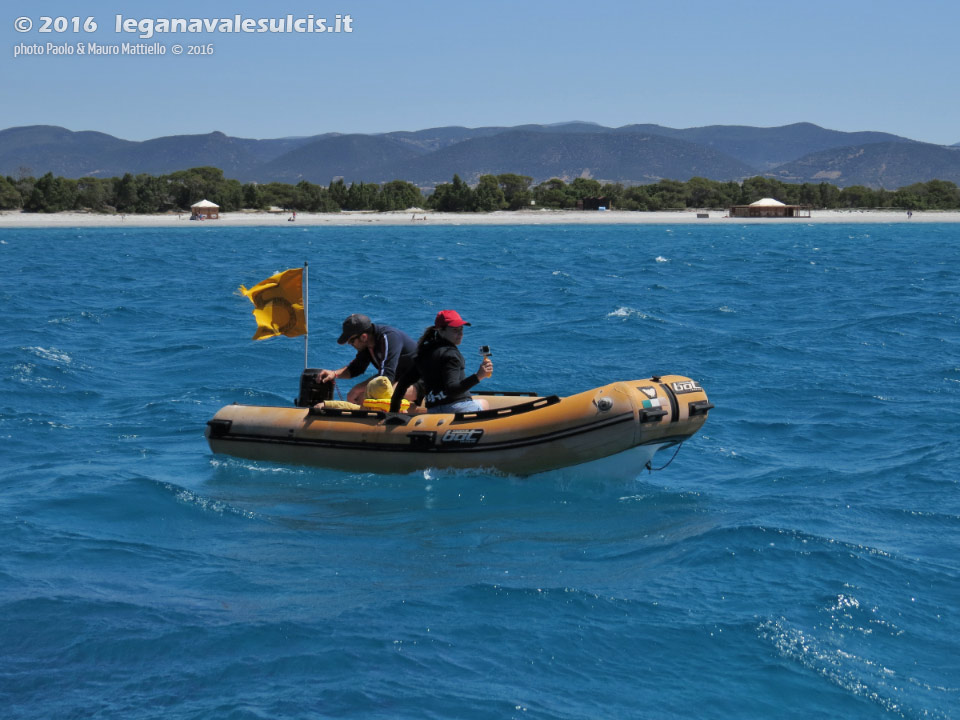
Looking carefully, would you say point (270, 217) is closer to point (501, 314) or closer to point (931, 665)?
point (501, 314)

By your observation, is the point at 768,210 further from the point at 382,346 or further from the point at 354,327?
the point at 354,327

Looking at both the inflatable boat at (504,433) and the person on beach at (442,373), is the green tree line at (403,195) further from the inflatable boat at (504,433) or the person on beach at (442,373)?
the person on beach at (442,373)

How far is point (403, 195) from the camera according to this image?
13588 cm

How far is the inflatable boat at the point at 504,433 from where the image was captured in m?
9.57

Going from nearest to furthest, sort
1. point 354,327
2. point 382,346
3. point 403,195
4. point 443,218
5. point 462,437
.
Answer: point 462,437 < point 354,327 < point 382,346 < point 443,218 < point 403,195

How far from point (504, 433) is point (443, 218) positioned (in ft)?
357

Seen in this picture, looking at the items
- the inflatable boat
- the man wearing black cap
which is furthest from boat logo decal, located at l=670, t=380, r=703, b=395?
the man wearing black cap

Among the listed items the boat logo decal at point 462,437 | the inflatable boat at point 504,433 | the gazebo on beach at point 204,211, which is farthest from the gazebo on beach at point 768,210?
the boat logo decal at point 462,437

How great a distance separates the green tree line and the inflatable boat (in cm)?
10694

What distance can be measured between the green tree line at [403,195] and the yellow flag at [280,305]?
105386 mm

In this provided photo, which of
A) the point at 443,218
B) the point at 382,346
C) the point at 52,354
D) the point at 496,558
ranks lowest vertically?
the point at 496,558

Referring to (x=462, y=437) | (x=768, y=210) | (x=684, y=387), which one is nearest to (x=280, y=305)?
(x=462, y=437)

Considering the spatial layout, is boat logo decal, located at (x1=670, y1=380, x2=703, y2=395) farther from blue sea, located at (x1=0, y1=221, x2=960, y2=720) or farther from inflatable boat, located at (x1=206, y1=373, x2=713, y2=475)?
blue sea, located at (x1=0, y1=221, x2=960, y2=720)

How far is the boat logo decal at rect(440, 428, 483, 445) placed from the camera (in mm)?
9953
